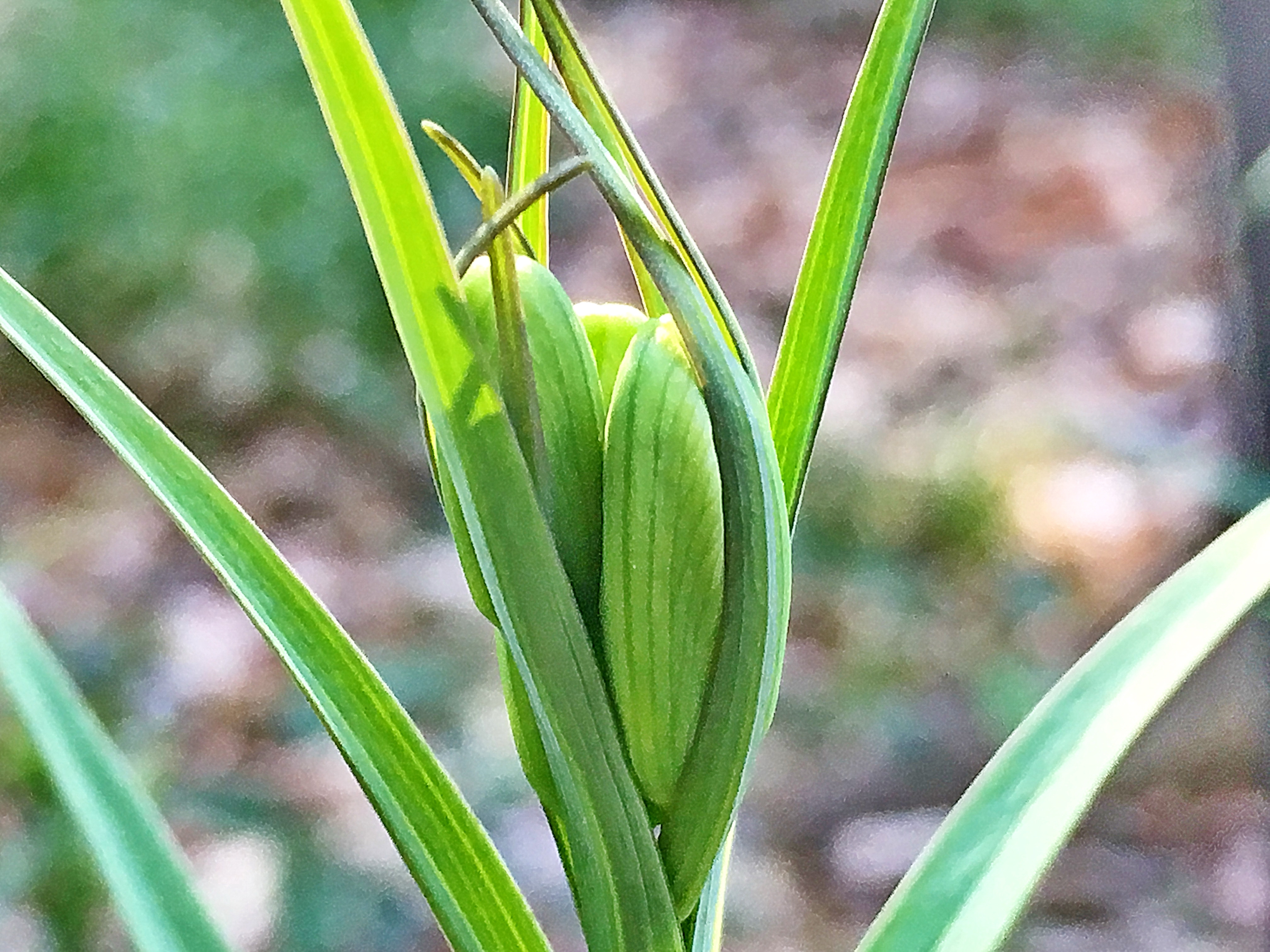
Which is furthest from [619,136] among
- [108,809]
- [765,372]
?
[765,372]

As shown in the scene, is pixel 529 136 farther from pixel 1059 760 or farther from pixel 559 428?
pixel 1059 760

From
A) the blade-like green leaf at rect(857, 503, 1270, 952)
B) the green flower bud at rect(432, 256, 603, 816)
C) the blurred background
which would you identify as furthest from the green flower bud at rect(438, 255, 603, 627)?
the blurred background

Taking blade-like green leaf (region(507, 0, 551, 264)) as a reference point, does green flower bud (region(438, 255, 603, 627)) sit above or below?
below

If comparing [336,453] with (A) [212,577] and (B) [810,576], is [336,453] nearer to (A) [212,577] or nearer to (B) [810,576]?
(A) [212,577]

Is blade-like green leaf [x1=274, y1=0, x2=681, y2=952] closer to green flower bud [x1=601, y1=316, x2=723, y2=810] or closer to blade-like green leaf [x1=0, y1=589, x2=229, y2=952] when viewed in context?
green flower bud [x1=601, y1=316, x2=723, y2=810]

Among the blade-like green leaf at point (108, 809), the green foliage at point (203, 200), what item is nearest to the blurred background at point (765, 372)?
the green foliage at point (203, 200)

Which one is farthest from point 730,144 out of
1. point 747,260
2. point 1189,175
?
point 1189,175

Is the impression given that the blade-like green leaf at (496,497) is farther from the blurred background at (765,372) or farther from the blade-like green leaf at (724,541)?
the blurred background at (765,372)
